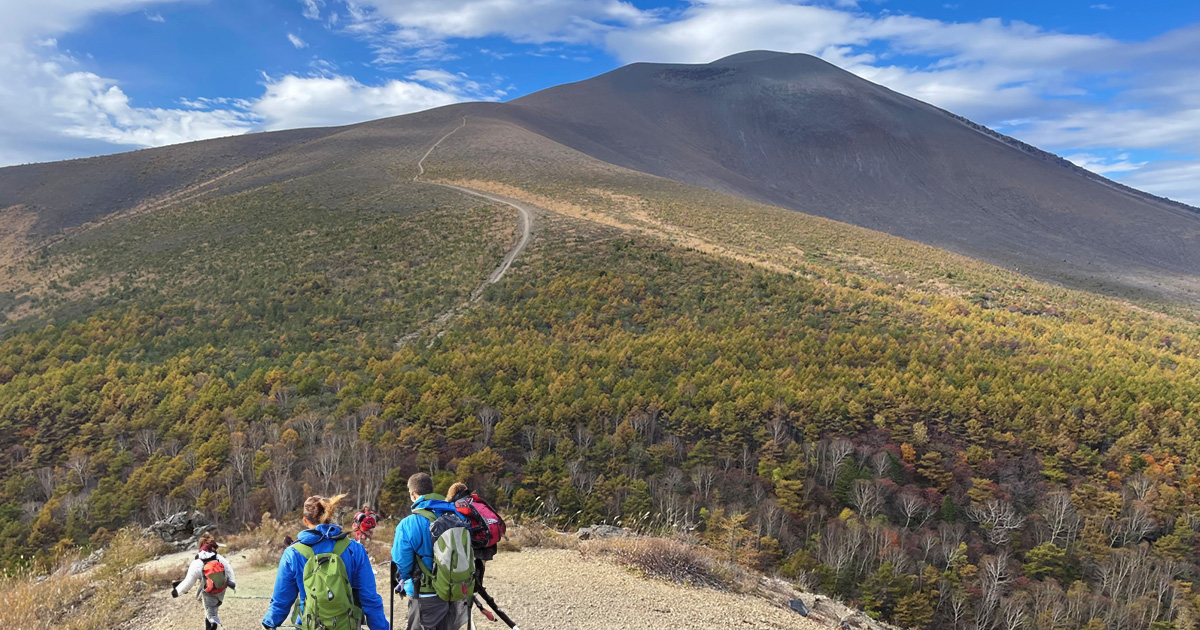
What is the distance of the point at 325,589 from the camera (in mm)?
3820

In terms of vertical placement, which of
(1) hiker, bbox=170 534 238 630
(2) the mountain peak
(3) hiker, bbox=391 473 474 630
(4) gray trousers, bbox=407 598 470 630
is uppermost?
(2) the mountain peak

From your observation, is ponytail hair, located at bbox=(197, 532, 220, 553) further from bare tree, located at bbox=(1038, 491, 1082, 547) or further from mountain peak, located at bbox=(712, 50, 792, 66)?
mountain peak, located at bbox=(712, 50, 792, 66)

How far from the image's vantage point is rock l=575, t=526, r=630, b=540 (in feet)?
32.6

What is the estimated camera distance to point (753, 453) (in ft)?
54.4

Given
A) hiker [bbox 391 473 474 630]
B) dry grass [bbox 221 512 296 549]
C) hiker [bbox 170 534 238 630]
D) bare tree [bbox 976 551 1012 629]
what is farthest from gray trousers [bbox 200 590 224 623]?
bare tree [bbox 976 551 1012 629]

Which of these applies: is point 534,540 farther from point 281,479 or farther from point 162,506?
point 162,506

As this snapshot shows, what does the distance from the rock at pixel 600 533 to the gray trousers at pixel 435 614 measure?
17.2ft

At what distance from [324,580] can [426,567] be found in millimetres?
820

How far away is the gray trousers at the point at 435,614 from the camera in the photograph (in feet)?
14.9

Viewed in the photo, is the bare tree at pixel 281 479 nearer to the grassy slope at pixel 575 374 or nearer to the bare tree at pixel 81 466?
the grassy slope at pixel 575 374

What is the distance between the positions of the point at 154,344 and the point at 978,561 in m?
31.4

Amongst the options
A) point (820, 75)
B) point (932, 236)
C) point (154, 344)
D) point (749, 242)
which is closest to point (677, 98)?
point (820, 75)

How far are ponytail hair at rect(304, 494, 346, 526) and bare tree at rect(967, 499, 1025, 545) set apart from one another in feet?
53.7

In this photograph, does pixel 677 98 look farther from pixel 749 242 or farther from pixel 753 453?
pixel 753 453
